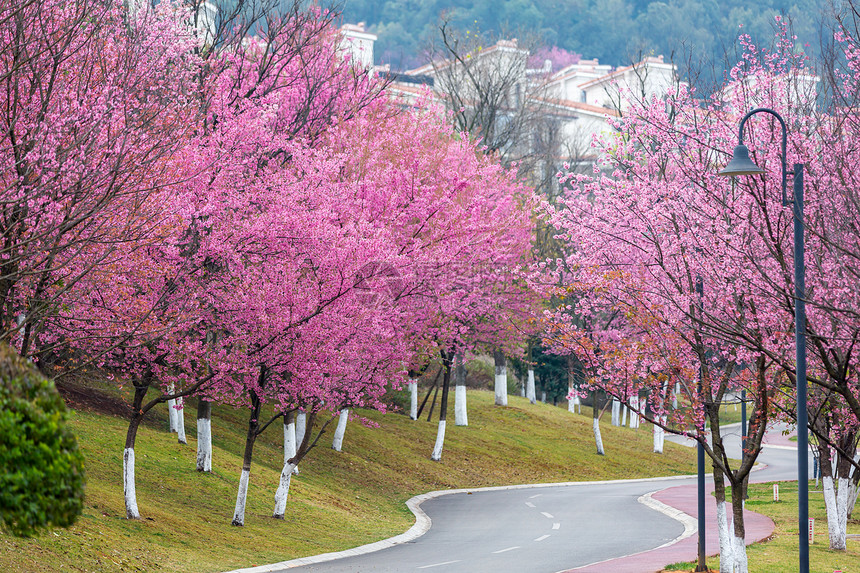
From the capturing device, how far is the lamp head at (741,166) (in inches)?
→ 463

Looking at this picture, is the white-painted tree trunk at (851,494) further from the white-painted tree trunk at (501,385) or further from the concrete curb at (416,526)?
the white-painted tree trunk at (501,385)

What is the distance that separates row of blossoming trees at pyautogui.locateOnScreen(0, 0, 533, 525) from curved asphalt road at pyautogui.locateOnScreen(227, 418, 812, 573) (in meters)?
3.89

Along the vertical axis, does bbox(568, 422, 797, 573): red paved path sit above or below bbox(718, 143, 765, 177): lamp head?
below

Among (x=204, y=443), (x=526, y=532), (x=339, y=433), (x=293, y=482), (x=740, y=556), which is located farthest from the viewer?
(x=339, y=433)

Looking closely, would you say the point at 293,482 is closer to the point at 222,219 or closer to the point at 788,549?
the point at 222,219

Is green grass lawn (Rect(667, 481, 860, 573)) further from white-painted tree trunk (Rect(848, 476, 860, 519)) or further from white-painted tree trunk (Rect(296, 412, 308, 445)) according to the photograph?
white-painted tree trunk (Rect(296, 412, 308, 445))

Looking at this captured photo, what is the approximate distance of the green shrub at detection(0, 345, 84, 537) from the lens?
19.3 feet

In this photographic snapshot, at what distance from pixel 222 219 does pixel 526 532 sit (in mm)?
10603

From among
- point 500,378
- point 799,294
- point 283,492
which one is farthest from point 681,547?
point 500,378

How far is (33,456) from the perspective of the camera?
5.97 m

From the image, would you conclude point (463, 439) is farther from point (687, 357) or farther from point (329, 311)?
point (687, 357)

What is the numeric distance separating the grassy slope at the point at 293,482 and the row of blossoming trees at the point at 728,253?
315 inches

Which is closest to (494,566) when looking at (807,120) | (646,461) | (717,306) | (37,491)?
(717,306)

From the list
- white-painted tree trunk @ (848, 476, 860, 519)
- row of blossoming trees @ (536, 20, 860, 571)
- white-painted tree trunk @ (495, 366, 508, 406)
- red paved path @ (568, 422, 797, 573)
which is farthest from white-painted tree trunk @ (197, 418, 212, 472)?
white-painted tree trunk @ (495, 366, 508, 406)
